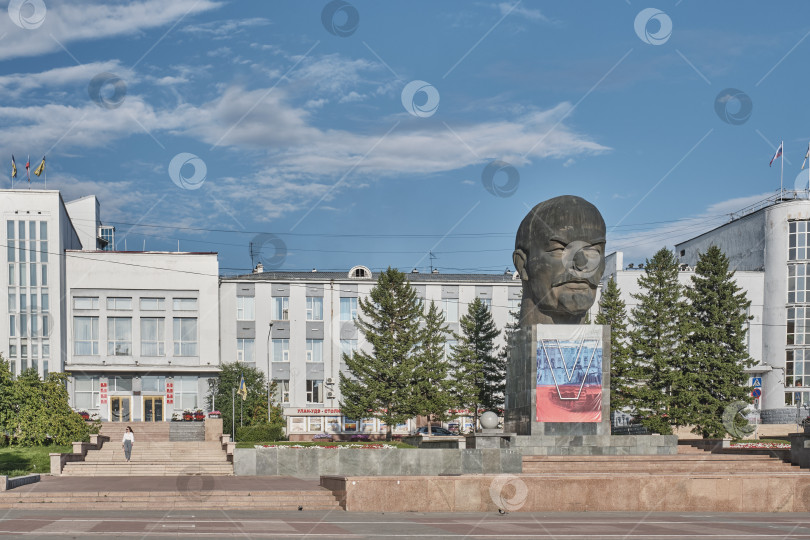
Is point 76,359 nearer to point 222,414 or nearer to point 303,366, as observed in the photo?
point 222,414

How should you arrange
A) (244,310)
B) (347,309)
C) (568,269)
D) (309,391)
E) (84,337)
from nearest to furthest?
1. (568,269)
2. (84,337)
3. (309,391)
4. (244,310)
5. (347,309)

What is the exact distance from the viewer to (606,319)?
55.7 meters

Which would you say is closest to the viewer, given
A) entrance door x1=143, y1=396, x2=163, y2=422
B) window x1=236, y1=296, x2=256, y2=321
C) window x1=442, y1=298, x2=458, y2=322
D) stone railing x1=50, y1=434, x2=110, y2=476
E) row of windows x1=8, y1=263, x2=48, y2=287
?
stone railing x1=50, y1=434, x2=110, y2=476

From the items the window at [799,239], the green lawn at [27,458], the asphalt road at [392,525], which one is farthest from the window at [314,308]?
the asphalt road at [392,525]

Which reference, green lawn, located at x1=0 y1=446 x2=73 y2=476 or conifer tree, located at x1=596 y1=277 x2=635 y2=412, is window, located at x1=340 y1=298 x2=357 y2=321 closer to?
conifer tree, located at x1=596 y1=277 x2=635 y2=412

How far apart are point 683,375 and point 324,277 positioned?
93.1 feet

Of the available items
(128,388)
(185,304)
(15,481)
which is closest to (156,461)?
(15,481)

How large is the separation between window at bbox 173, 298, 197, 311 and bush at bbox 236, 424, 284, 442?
45.7ft

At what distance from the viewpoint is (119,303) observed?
63344 mm

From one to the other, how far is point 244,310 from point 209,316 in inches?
119

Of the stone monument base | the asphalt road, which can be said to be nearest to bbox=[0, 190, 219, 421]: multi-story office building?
the stone monument base

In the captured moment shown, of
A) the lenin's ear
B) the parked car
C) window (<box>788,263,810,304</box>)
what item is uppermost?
the lenin's ear

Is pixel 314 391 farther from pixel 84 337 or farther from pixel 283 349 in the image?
pixel 84 337

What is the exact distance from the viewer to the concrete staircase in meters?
37.2
